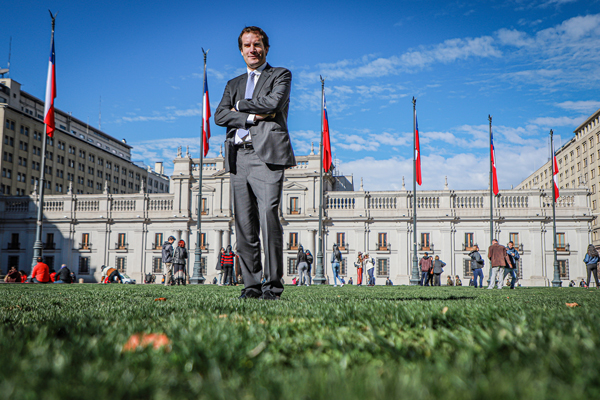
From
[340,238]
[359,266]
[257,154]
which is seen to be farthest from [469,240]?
[257,154]

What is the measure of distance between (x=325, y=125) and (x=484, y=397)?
991 inches

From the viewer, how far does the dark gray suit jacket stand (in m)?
4.39

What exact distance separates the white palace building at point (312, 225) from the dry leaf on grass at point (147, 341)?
46472 millimetres

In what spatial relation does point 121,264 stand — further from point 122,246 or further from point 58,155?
point 58,155

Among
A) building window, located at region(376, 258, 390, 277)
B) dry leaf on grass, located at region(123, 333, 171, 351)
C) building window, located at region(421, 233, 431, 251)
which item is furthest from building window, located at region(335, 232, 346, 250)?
dry leaf on grass, located at region(123, 333, 171, 351)

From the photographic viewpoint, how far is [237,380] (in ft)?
3.61

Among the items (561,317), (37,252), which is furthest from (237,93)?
(37,252)

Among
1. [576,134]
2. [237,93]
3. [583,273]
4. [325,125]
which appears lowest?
[583,273]

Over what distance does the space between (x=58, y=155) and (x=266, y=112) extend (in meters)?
80.3

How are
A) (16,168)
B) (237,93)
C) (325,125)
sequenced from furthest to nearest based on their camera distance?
(16,168), (325,125), (237,93)

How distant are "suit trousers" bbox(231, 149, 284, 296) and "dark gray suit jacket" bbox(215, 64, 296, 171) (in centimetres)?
13

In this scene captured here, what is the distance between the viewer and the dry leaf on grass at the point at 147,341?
1510 mm

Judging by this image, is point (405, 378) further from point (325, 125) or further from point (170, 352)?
point (325, 125)

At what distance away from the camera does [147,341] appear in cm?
159
